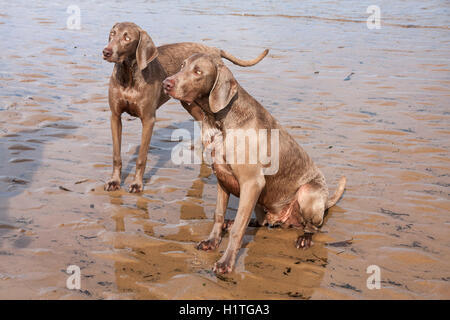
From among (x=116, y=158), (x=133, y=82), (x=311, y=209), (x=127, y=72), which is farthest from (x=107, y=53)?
(x=311, y=209)

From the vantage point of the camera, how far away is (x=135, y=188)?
6.13m

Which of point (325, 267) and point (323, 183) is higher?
point (323, 183)

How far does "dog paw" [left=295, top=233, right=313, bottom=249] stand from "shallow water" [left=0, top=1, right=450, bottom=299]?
0.09 metres

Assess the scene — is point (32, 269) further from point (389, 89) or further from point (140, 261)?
point (389, 89)

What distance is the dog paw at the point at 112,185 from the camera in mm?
6062

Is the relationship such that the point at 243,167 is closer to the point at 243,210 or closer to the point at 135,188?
the point at 243,210

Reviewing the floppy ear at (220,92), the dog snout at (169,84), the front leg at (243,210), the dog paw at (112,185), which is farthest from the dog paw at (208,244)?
the dog paw at (112,185)

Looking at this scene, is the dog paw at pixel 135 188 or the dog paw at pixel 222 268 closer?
the dog paw at pixel 222 268

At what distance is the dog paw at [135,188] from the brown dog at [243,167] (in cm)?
150

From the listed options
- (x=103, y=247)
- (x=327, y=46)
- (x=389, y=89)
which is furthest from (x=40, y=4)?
(x=103, y=247)

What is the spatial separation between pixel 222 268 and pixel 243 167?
2.93ft

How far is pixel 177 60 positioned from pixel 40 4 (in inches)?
588

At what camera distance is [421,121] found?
8.40 m

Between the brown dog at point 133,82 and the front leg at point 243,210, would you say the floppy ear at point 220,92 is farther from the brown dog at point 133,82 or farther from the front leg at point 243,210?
the brown dog at point 133,82
